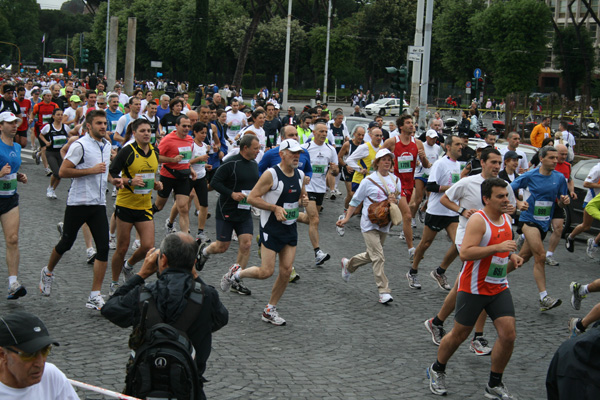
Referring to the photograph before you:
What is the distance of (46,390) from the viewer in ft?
11.1

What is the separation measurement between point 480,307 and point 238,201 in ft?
11.7

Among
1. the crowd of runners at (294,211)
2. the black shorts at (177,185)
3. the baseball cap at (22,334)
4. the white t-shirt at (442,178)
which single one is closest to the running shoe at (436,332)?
the crowd of runners at (294,211)

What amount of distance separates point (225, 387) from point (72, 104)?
42.0 ft

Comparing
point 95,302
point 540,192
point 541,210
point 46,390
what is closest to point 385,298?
point 541,210

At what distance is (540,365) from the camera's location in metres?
7.06

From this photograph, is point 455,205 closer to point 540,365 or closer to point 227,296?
point 540,365

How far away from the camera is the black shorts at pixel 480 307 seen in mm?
6133

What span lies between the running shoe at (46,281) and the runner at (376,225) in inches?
130

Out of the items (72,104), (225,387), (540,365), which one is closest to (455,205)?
(540,365)

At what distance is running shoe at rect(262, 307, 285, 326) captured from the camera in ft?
25.8

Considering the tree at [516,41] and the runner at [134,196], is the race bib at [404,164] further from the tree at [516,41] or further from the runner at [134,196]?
the tree at [516,41]

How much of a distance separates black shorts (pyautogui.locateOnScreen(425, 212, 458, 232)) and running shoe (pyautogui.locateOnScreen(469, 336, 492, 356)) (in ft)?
8.55

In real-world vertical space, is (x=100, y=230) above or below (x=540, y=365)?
above

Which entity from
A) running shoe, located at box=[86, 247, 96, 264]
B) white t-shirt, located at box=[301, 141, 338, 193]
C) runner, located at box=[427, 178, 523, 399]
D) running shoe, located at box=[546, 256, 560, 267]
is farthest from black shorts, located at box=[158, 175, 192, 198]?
runner, located at box=[427, 178, 523, 399]
